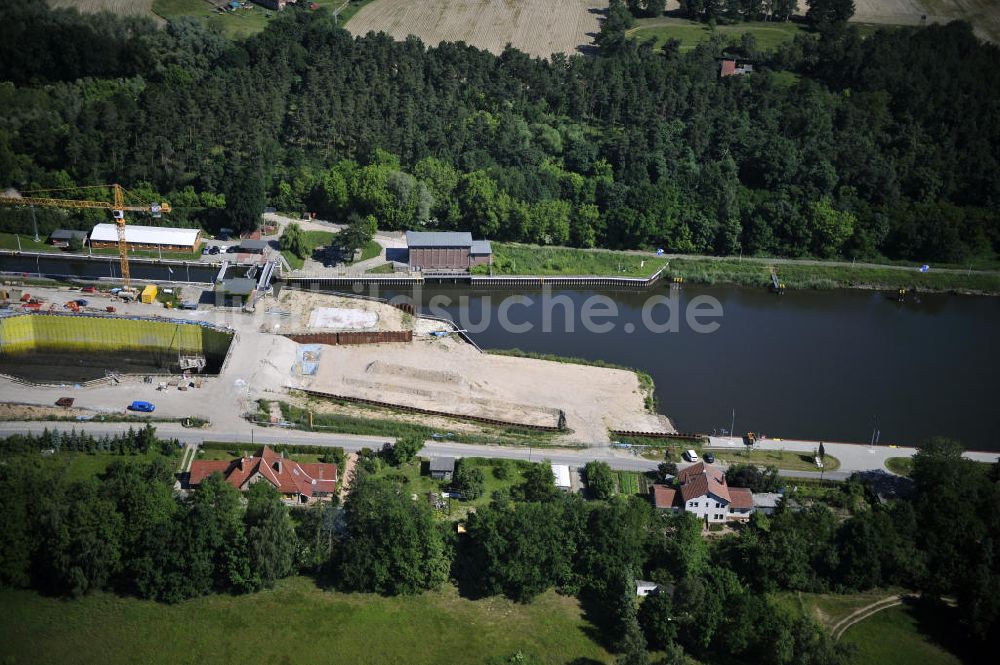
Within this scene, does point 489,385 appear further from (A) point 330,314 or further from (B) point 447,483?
(A) point 330,314

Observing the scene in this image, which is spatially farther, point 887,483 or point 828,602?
point 887,483

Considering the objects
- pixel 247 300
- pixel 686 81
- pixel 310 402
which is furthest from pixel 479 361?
pixel 686 81

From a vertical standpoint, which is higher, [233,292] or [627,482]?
[233,292]

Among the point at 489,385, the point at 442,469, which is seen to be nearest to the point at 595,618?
the point at 442,469

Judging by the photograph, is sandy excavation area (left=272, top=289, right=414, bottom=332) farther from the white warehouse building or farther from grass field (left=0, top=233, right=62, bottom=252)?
grass field (left=0, top=233, right=62, bottom=252)

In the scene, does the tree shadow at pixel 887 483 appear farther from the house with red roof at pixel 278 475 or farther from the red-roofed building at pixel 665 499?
the house with red roof at pixel 278 475

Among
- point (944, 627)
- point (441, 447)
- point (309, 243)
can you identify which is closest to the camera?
point (944, 627)

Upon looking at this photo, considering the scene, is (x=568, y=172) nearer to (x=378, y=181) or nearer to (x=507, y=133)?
(x=507, y=133)
